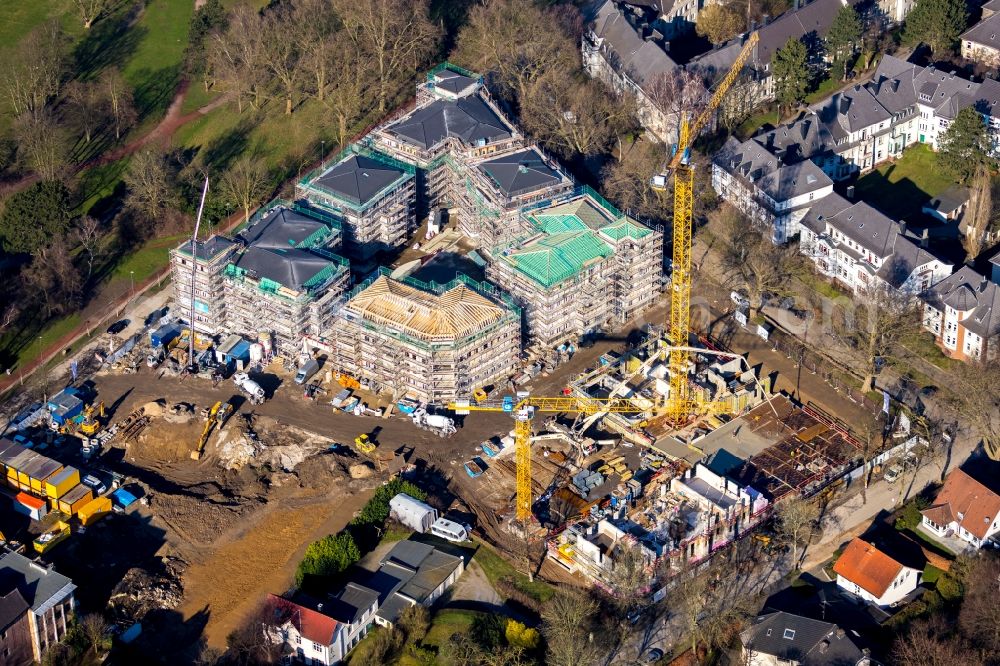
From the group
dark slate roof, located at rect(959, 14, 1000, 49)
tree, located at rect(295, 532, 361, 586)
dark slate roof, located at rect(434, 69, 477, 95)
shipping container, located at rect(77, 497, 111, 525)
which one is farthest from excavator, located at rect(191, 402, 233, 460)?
dark slate roof, located at rect(959, 14, 1000, 49)

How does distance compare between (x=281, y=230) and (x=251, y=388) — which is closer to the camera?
(x=251, y=388)

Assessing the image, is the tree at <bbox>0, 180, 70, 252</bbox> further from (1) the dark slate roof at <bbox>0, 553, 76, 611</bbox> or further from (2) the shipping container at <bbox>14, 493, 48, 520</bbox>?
(1) the dark slate roof at <bbox>0, 553, 76, 611</bbox>

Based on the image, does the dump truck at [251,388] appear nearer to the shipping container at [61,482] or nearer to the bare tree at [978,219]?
the shipping container at [61,482]

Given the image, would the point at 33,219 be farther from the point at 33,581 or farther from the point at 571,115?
the point at 571,115

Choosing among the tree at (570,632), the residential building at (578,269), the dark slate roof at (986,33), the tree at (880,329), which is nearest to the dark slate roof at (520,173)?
the residential building at (578,269)

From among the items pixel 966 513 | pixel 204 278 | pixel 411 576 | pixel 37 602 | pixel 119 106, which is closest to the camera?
pixel 37 602

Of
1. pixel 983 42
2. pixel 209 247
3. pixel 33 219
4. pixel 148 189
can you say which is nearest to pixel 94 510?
pixel 209 247

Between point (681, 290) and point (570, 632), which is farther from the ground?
point (681, 290)
